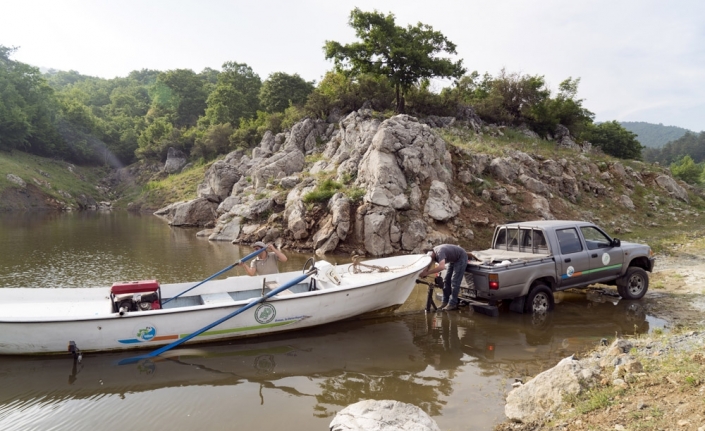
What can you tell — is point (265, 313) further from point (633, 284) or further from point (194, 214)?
point (194, 214)

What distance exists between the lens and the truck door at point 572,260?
973cm

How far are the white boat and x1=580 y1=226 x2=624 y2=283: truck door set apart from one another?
4.00 meters

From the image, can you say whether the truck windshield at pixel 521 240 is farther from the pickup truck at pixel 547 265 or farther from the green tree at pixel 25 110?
the green tree at pixel 25 110

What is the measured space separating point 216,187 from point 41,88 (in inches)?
1886

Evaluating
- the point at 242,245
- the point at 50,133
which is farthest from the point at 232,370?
the point at 50,133

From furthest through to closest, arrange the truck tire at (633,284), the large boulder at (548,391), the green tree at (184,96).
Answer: the green tree at (184,96), the truck tire at (633,284), the large boulder at (548,391)

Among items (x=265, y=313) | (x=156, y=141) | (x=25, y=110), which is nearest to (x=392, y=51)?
(x=265, y=313)

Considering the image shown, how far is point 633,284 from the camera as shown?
1084 cm

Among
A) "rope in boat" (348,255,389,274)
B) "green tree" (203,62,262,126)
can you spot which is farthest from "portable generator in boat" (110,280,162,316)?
"green tree" (203,62,262,126)

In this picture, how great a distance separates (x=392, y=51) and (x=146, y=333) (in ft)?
92.8

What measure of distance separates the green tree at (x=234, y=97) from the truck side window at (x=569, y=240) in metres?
55.4

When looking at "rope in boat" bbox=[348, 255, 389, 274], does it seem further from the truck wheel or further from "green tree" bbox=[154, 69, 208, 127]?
"green tree" bbox=[154, 69, 208, 127]

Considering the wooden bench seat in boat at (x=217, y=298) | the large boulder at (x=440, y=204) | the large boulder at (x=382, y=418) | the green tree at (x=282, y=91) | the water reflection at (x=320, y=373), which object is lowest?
the water reflection at (x=320, y=373)

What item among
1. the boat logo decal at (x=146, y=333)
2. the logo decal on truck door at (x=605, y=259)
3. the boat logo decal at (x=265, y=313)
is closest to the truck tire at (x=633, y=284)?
the logo decal on truck door at (x=605, y=259)
